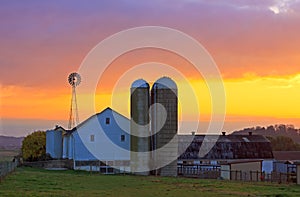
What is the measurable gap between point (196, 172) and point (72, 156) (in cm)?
1279

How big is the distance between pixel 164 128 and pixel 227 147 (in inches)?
815

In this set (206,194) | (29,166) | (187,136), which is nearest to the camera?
(206,194)

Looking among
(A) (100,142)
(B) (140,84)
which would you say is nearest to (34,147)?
(A) (100,142)

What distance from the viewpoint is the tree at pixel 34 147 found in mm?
65625

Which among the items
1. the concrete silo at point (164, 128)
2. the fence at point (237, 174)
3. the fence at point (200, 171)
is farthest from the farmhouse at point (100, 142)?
the fence at point (237, 174)

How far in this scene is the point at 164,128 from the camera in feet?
165

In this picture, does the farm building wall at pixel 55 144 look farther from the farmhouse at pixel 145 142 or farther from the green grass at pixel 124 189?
the green grass at pixel 124 189

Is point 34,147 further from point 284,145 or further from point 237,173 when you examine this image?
point 284,145

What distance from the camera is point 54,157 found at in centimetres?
6300

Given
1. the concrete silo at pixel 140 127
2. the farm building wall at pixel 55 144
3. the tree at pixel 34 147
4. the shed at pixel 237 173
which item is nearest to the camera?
the shed at pixel 237 173

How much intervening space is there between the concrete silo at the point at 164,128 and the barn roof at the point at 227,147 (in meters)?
16.7

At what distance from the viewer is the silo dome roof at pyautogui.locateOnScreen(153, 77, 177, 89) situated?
169 ft

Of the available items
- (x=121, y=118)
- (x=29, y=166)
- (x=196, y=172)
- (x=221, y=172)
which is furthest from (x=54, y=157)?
(x=221, y=172)

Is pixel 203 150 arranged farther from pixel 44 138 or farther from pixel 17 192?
pixel 17 192
